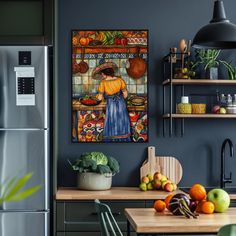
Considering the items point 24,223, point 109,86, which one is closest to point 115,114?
point 109,86

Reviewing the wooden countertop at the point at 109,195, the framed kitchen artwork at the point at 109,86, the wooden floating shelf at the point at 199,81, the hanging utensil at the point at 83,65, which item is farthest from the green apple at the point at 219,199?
the hanging utensil at the point at 83,65

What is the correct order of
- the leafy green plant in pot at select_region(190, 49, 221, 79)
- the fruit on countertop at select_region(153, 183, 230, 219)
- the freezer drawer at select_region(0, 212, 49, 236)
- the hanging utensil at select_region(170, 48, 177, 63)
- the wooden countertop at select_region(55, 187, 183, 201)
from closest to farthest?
the fruit on countertop at select_region(153, 183, 230, 219)
the freezer drawer at select_region(0, 212, 49, 236)
the wooden countertop at select_region(55, 187, 183, 201)
the hanging utensil at select_region(170, 48, 177, 63)
the leafy green plant in pot at select_region(190, 49, 221, 79)

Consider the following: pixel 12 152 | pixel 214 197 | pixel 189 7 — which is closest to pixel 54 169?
pixel 12 152

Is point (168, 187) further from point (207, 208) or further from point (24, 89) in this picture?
point (24, 89)

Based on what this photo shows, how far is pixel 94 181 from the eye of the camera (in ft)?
12.8

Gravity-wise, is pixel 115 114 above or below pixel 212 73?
below

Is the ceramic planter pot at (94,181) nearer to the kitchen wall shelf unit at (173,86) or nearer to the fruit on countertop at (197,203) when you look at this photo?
the kitchen wall shelf unit at (173,86)

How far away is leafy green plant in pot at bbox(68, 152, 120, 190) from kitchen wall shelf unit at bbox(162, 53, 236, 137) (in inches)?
23.3

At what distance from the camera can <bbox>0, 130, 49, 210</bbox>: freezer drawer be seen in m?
3.60

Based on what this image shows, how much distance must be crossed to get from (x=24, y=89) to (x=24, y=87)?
1 centimetres

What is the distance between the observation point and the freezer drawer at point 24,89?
3.60 meters

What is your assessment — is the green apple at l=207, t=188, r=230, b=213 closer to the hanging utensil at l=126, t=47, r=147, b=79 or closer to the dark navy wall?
the dark navy wall

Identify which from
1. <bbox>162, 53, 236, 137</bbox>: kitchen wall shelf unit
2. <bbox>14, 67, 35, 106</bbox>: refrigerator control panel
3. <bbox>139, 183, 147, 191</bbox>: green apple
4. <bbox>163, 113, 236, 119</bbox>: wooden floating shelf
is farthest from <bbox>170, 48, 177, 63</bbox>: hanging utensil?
<bbox>14, 67, 35, 106</bbox>: refrigerator control panel

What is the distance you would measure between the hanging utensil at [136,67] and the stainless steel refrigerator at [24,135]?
0.90m
